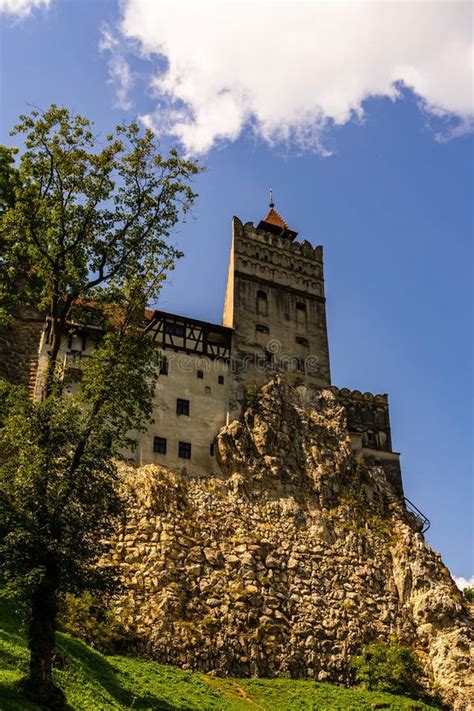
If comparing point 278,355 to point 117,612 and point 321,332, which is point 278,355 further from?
point 117,612

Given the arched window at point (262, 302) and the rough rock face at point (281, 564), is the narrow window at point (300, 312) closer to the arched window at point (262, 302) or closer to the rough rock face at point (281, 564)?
the arched window at point (262, 302)

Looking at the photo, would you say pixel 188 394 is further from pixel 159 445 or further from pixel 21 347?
pixel 21 347

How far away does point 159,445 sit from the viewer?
3828 centimetres

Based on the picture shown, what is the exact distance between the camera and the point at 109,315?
2456cm

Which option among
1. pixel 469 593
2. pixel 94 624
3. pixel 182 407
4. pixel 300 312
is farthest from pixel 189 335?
pixel 469 593

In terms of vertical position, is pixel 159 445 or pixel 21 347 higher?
pixel 21 347

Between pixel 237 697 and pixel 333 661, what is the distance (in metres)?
6.48

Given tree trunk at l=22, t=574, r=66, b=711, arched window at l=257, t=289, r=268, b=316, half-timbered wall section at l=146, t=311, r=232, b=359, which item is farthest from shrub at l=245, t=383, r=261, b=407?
tree trunk at l=22, t=574, r=66, b=711

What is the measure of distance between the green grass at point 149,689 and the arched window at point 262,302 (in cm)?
2413

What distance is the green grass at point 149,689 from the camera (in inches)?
781

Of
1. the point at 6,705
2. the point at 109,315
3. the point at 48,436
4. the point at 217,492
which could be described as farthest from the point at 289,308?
the point at 6,705

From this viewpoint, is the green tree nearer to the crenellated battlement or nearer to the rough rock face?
the rough rock face

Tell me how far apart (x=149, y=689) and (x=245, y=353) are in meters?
23.8

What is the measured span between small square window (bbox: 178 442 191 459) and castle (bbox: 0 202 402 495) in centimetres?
6
